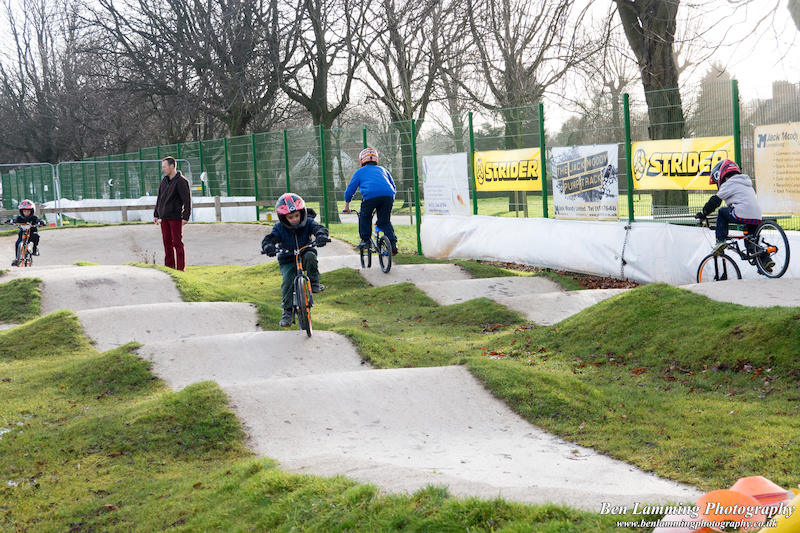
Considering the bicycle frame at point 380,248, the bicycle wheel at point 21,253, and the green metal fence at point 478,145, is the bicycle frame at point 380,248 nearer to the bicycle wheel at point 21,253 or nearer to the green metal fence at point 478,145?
the green metal fence at point 478,145

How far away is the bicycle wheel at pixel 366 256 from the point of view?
13648mm

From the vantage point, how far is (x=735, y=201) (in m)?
9.60

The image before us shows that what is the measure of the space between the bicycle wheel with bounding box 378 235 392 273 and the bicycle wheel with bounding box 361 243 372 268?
0.37m

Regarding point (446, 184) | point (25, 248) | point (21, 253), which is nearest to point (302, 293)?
point (446, 184)

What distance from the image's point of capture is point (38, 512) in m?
4.58

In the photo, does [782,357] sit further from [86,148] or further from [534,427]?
[86,148]

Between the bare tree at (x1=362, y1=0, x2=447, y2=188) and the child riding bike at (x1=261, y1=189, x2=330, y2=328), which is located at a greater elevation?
the bare tree at (x1=362, y1=0, x2=447, y2=188)

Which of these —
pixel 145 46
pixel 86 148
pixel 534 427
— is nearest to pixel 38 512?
pixel 534 427

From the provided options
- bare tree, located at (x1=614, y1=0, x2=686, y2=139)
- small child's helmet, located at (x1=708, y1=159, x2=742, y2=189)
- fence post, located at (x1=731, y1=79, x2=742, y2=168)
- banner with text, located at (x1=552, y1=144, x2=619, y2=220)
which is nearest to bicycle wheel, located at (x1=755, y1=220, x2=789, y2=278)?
small child's helmet, located at (x1=708, y1=159, x2=742, y2=189)

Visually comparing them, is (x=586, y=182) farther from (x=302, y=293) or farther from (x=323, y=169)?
(x=323, y=169)

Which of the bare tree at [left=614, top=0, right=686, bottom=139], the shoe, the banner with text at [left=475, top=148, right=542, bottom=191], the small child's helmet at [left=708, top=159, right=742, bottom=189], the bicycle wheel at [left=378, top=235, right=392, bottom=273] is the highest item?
the bare tree at [left=614, top=0, right=686, bottom=139]

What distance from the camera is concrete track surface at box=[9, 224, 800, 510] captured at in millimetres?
4598

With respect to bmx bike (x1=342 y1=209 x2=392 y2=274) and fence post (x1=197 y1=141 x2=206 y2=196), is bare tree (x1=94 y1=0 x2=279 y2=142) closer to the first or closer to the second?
fence post (x1=197 y1=141 x2=206 y2=196)

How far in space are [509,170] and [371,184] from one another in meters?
2.99
